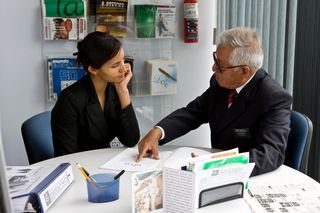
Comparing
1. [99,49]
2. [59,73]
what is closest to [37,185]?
[99,49]

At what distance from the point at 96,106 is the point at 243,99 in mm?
799

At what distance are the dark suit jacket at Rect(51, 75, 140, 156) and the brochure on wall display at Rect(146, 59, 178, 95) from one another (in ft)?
2.85

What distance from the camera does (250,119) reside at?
2014 millimetres

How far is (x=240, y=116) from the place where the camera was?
2043mm

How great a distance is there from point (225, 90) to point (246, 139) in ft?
1.02

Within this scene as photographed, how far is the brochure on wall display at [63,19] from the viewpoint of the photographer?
288cm

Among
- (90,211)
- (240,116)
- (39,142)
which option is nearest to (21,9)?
(39,142)

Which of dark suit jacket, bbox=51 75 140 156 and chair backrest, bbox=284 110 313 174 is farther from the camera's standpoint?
dark suit jacket, bbox=51 75 140 156

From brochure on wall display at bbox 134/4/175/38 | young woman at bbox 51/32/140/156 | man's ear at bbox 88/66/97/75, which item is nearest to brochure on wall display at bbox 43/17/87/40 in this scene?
brochure on wall display at bbox 134/4/175/38

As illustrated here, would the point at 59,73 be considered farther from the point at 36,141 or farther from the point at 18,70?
the point at 36,141

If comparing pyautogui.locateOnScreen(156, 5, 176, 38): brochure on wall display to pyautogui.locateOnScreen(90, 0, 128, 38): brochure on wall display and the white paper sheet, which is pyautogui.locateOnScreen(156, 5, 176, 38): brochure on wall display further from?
the white paper sheet

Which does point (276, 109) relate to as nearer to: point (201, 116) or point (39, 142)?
point (201, 116)

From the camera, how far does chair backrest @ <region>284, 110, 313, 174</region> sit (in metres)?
1.95

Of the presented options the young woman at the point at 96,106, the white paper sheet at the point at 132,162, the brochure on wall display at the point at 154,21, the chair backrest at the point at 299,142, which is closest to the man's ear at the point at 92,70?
the young woman at the point at 96,106
